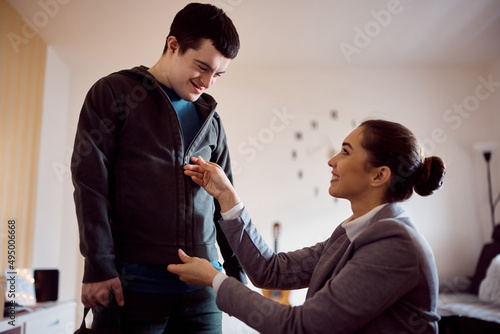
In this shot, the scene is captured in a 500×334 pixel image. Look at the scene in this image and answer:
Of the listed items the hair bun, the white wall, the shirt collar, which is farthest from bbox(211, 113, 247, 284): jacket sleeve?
the white wall

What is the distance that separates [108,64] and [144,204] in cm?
347

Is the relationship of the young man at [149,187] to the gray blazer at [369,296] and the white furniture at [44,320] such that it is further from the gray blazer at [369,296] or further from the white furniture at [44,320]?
the white furniture at [44,320]

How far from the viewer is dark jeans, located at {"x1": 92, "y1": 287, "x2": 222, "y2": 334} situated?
100cm

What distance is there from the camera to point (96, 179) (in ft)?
3.30

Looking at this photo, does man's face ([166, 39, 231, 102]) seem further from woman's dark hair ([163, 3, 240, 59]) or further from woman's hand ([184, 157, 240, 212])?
woman's hand ([184, 157, 240, 212])

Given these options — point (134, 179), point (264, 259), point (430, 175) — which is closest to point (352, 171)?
point (430, 175)

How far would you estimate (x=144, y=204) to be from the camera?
3.51ft

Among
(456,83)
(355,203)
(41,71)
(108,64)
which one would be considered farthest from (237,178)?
(355,203)

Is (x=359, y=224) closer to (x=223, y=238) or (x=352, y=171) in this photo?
(x=352, y=171)

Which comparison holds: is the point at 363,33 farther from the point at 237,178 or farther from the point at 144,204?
the point at 144,204

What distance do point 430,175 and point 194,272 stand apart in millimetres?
732

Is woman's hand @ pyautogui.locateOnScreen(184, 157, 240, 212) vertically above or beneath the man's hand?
above

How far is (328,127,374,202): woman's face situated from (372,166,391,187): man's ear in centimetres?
2

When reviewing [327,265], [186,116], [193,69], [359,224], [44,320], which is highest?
[193,69]
